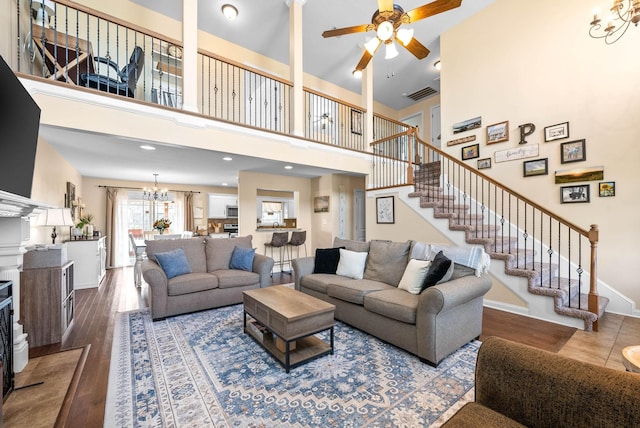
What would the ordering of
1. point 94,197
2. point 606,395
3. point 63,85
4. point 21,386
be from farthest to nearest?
1. point 94,197
2. point 63,85
3. point 21,386
4. point 606,395

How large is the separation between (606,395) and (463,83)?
5.78 metres

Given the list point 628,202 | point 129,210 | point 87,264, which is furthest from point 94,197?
point 628,202

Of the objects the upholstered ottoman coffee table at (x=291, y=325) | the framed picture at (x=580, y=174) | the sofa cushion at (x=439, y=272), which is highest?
the framed picture at (x=580, y=174)

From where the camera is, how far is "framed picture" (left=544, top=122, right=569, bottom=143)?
4023mm

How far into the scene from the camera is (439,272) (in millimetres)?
2551

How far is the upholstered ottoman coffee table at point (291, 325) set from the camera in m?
2.19

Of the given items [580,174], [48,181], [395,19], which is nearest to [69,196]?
[48,181]

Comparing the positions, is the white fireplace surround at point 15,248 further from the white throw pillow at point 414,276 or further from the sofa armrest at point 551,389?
the white throw pillow at point 414,276

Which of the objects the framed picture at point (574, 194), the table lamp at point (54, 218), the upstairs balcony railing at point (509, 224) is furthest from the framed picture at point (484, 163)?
the table lamp at point (54, 218)

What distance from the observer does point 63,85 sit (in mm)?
2861

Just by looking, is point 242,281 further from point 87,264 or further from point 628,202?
point 628,202

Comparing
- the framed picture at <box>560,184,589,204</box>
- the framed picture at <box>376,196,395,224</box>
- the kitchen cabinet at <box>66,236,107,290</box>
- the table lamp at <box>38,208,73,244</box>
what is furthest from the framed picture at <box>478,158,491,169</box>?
the kitchen cabinet at <box>66,236,107,290</box>

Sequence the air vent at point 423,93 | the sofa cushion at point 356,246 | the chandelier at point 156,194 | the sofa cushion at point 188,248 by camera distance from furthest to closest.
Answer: the chandelier at point 156,194 → the air vent at point 423,93 → the sofa cushion at point 188,248 → the sofa cushion at point 356,246

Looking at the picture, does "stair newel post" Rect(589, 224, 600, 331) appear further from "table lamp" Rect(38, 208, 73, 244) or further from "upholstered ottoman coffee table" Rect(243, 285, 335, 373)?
"table lamp" Rect(38, 208, 73, 244)
